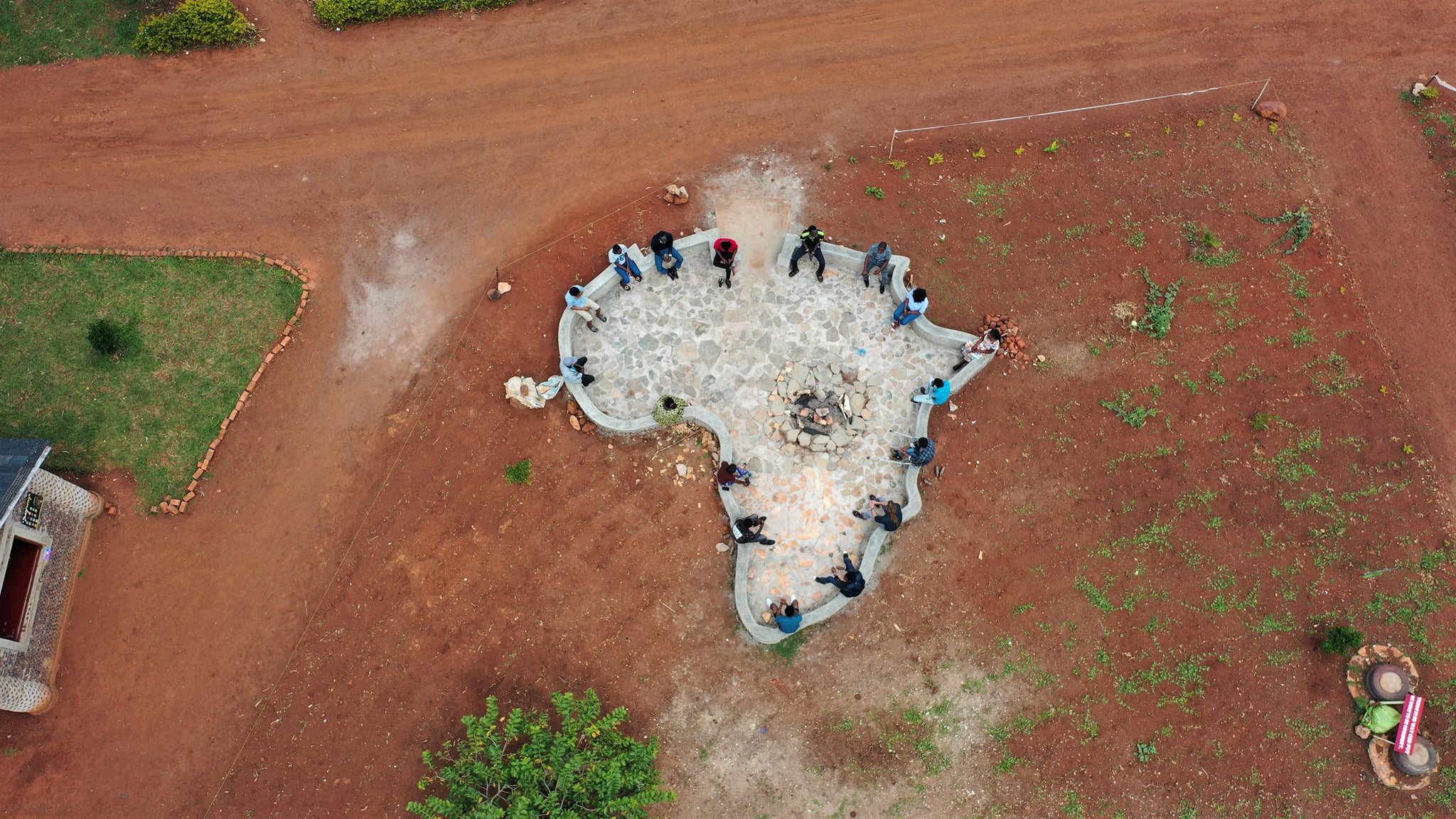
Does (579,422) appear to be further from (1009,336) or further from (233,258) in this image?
(1009,336)

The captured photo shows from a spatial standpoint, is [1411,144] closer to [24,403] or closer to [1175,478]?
[1175,478]

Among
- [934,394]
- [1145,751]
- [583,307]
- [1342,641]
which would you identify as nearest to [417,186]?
[583,307]

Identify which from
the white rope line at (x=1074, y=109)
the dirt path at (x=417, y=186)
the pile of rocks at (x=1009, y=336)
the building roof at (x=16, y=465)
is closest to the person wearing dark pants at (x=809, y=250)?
the dirt path at (x=417, y=186)

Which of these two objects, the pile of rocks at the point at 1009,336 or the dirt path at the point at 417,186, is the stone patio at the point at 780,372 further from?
the dirt path at the point at 417,186

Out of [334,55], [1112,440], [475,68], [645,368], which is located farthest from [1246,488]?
[334,55]

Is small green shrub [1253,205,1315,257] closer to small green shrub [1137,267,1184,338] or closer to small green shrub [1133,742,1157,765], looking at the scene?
small green shrub [1137,267,1184,338]

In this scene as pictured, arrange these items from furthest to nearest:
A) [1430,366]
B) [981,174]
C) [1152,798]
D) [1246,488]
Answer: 1. [981,174]
2. [1430,366]
3. [1246,488]
4. [1152,798]

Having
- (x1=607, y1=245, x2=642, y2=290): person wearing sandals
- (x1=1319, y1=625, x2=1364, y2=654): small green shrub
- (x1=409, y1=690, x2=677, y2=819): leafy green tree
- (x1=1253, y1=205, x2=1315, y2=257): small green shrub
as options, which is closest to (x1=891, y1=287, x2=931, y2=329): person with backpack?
(x1=607, y1=245, x2=642, y2=290): person wearing sandals
